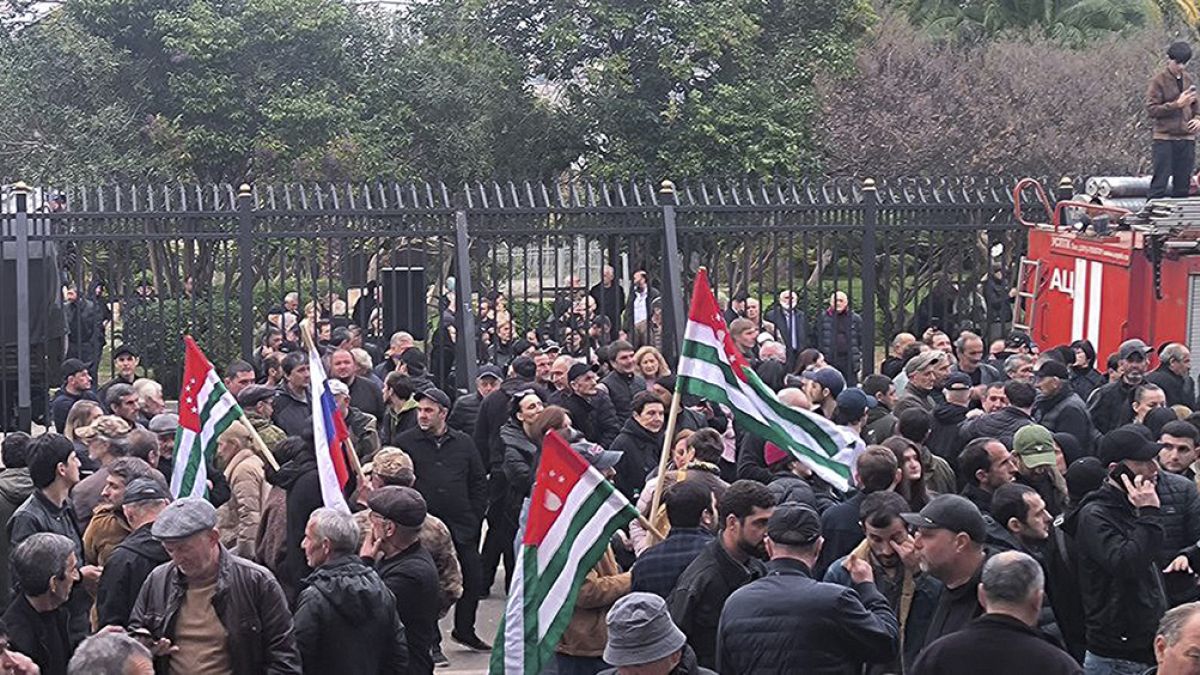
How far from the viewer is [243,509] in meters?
9.93

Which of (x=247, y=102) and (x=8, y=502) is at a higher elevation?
(x=247, y=102)

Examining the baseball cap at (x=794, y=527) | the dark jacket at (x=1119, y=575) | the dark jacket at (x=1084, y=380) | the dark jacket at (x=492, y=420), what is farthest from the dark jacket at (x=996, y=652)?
the dark jacket at (x=1084, y=380)

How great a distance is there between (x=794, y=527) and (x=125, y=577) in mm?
2777

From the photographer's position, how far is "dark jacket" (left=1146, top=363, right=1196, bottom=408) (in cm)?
1343

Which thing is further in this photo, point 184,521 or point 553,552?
point 553,552

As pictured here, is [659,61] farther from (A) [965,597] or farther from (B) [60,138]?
(A) [965,597]

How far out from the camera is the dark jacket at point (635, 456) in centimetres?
1115

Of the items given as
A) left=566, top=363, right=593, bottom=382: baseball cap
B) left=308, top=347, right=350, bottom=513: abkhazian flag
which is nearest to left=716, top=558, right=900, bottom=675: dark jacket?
left=308, top=347, right=350, bottom=513: abkhazian flag

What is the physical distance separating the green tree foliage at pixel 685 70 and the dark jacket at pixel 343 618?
76.1 ft

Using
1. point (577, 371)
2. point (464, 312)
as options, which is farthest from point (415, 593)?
point (464, 312)

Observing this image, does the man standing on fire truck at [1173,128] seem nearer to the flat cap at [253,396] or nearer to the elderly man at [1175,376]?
the elderly man at [1175,376]

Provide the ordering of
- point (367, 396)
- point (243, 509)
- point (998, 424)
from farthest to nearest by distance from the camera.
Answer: point (367, 396)
point (998, 424)
point (243, 509)

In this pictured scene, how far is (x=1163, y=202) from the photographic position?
50.5 feet

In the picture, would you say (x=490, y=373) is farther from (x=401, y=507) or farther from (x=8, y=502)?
(x=401, y=507)
